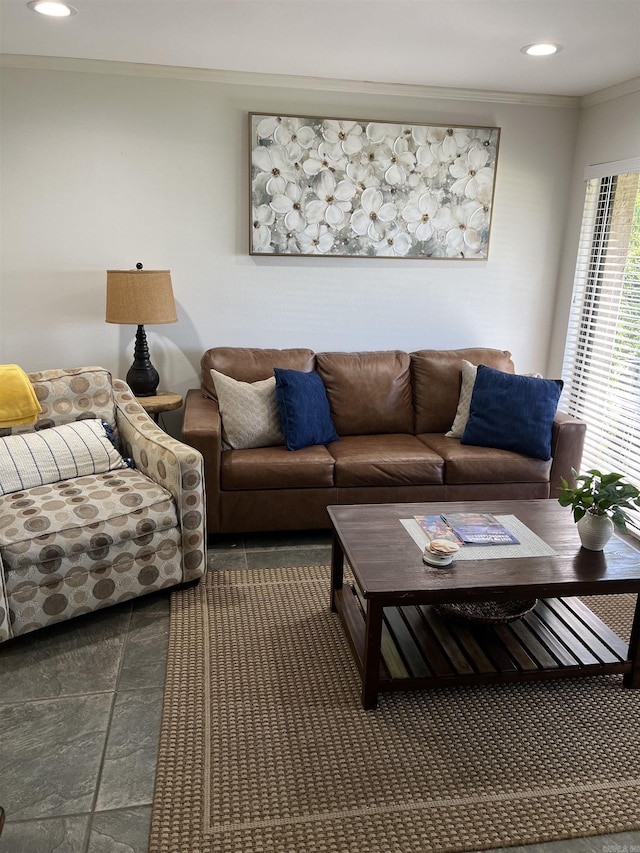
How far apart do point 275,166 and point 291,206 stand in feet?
0.77

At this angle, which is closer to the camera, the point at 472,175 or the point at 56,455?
the point at 56,455

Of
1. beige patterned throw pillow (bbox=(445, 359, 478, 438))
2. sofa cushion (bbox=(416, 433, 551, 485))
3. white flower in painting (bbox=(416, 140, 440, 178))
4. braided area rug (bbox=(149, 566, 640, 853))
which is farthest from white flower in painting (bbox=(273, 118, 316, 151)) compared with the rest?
braided area rug (bbox=(149, 566, 640, 853))

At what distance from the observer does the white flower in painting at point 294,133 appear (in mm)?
3764

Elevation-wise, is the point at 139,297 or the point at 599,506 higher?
the point at 139,297

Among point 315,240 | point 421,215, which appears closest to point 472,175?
point 421,215

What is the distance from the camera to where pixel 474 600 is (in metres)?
2.14

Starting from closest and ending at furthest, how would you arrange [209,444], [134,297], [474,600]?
[474,600]
[209,444]
[134,297]

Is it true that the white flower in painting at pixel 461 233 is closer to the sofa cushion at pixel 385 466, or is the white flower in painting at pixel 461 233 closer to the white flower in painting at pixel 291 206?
the white flower in painting at pixel 291 206

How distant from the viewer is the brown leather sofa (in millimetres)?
3332

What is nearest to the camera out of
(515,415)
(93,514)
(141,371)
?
(93,514)

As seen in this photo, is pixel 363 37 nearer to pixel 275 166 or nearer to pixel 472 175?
pixel 275 166

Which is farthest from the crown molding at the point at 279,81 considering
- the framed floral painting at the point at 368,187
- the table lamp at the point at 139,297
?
the table lamp at the point at 139,297

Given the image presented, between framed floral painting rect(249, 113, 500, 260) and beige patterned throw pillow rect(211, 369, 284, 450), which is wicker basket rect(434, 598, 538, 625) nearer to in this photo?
beige patterned throw pillow rect(211, 369, 284, 450)

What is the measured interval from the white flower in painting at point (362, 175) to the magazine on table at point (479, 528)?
2.16 meters
